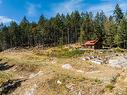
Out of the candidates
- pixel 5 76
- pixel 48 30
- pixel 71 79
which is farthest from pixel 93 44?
pixel 48 30

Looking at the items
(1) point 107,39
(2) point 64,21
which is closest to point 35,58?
(1) point 107,39

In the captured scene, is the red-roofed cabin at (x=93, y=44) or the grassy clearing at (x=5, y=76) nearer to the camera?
the grassy clearing at (x=5, y=76)

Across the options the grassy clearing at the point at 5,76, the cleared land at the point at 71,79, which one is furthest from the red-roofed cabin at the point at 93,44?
the grassy clearing at the point at 5,76

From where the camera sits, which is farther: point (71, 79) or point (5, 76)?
point (5, 76)

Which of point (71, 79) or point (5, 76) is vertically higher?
point (71, 79)

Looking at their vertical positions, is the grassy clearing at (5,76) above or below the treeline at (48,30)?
below

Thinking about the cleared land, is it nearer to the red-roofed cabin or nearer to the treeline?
the red-roofed cabin

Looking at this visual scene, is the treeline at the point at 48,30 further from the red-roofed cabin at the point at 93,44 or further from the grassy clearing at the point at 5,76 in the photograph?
the grassy clearing at the point at 5,76

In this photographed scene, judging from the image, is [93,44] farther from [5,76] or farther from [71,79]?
[71,79]

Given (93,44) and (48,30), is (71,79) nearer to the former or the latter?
(93,44)

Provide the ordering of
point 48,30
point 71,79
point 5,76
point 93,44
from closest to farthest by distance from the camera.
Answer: point 71,79
point 5,76
point 93,44
point 48,30

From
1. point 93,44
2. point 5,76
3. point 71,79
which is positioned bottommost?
point 5,76

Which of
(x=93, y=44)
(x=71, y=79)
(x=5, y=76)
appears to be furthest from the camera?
(x=93, y=44)

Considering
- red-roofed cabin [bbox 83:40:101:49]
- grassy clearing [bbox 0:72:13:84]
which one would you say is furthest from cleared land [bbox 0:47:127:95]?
red-roofed cabin [bbox 83:40:101:49]
